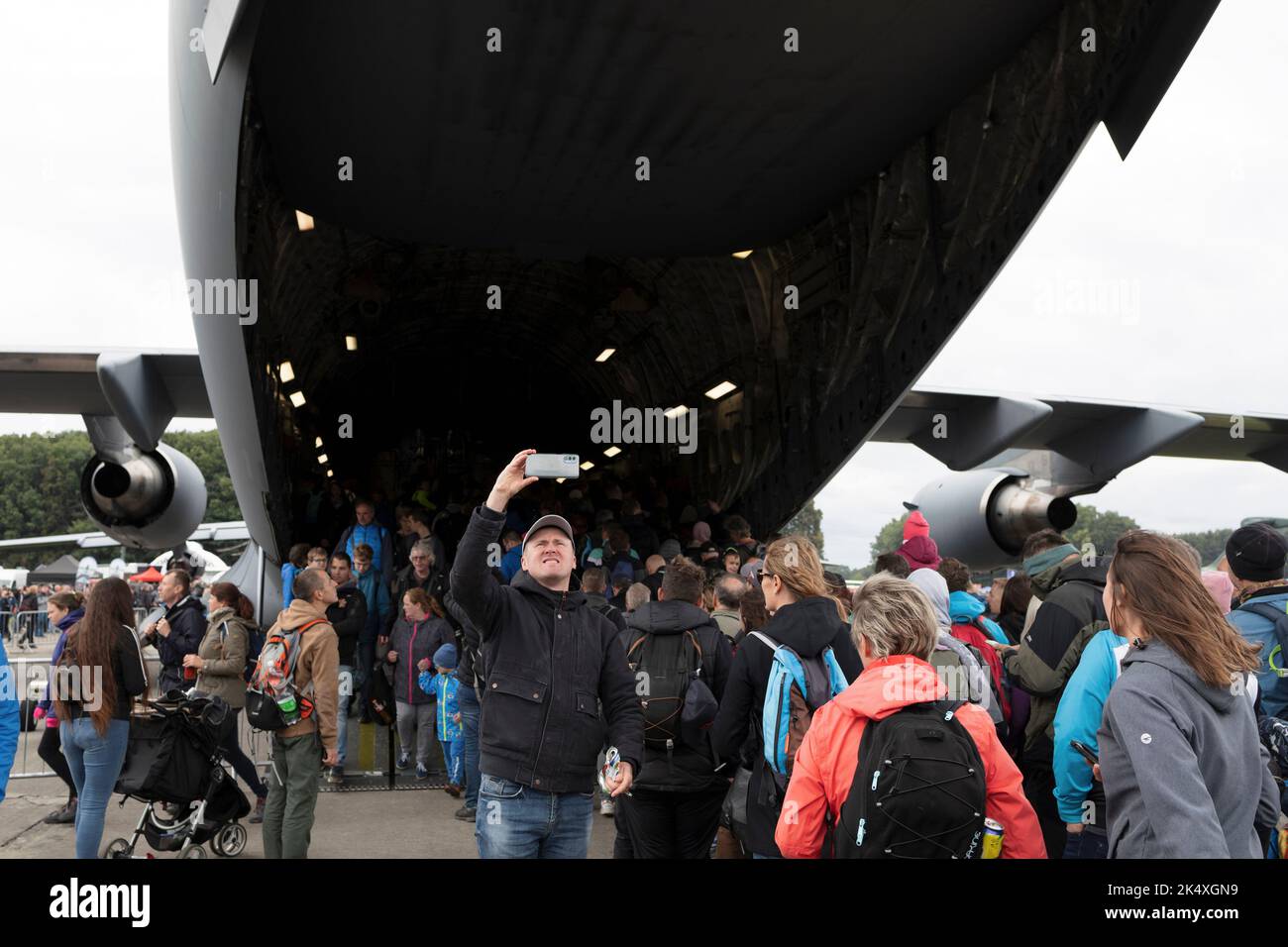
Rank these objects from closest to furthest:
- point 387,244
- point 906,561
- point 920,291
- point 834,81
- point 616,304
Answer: point 906,561 < point 834,81 < point 920,291 < point 387,244 < point 616,304

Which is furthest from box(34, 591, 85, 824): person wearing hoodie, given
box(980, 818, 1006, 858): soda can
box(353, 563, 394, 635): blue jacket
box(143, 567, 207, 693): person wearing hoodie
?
box(980, 818, 1006, 858): soda can

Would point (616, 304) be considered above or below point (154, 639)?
above

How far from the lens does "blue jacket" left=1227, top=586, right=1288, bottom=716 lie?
3871mm

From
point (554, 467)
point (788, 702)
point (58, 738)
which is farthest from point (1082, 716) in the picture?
point (58, 738)

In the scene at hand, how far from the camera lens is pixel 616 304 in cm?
1487

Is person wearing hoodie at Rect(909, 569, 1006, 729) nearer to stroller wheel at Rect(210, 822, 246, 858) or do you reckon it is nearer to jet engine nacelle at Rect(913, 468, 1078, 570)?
stroller wheel at Rect(210, 822, 246, 858)

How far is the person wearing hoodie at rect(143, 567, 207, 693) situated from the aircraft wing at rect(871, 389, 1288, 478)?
6.94 meters

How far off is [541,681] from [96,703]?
3.09 metres

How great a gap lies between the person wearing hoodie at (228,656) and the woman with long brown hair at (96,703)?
1340mm

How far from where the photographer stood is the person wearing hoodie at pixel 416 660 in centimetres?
774

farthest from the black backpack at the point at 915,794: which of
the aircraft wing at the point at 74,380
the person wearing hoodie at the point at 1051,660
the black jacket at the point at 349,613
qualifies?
the aircraft wing at the point at 74,380
